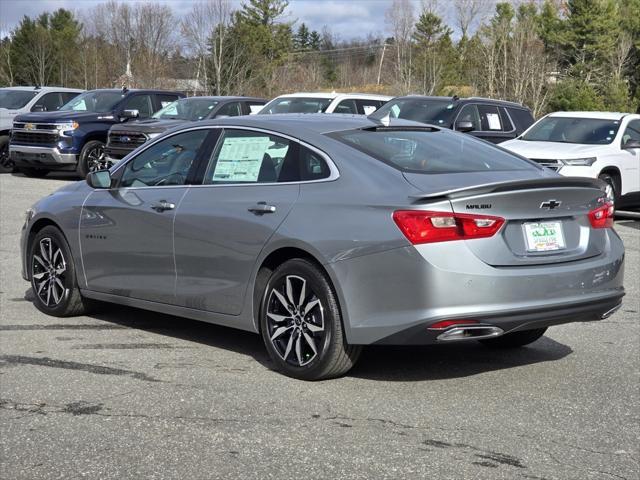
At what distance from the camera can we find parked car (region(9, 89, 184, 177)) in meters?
19.8

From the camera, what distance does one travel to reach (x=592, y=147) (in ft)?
50.3

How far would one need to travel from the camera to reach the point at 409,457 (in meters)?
4.55

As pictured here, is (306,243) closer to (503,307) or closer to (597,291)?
(503,307)

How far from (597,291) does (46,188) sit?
14.7 metres

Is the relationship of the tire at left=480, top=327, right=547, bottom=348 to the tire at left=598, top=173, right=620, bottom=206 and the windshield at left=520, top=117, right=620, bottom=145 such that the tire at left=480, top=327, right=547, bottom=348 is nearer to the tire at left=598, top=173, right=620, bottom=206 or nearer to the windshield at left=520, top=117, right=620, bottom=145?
the tire at left=598, top=173, right=620, bottom=206

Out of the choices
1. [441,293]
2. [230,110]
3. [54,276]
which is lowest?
[54,276]

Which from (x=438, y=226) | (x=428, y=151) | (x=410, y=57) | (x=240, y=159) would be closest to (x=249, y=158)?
(x=240, y=159)

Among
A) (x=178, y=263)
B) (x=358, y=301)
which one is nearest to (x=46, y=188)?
(x=178, y=263)

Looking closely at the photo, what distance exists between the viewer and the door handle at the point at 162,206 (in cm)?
664

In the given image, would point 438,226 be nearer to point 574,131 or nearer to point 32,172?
point 574,131

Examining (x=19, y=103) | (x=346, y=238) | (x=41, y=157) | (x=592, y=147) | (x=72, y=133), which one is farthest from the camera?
(x=19, y=103)

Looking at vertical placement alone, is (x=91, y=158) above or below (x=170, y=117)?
below

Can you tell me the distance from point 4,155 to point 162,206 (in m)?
17.3

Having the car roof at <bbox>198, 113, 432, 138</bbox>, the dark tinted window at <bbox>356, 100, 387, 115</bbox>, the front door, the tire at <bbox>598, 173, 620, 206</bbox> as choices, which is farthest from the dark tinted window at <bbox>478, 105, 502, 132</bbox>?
the front door
